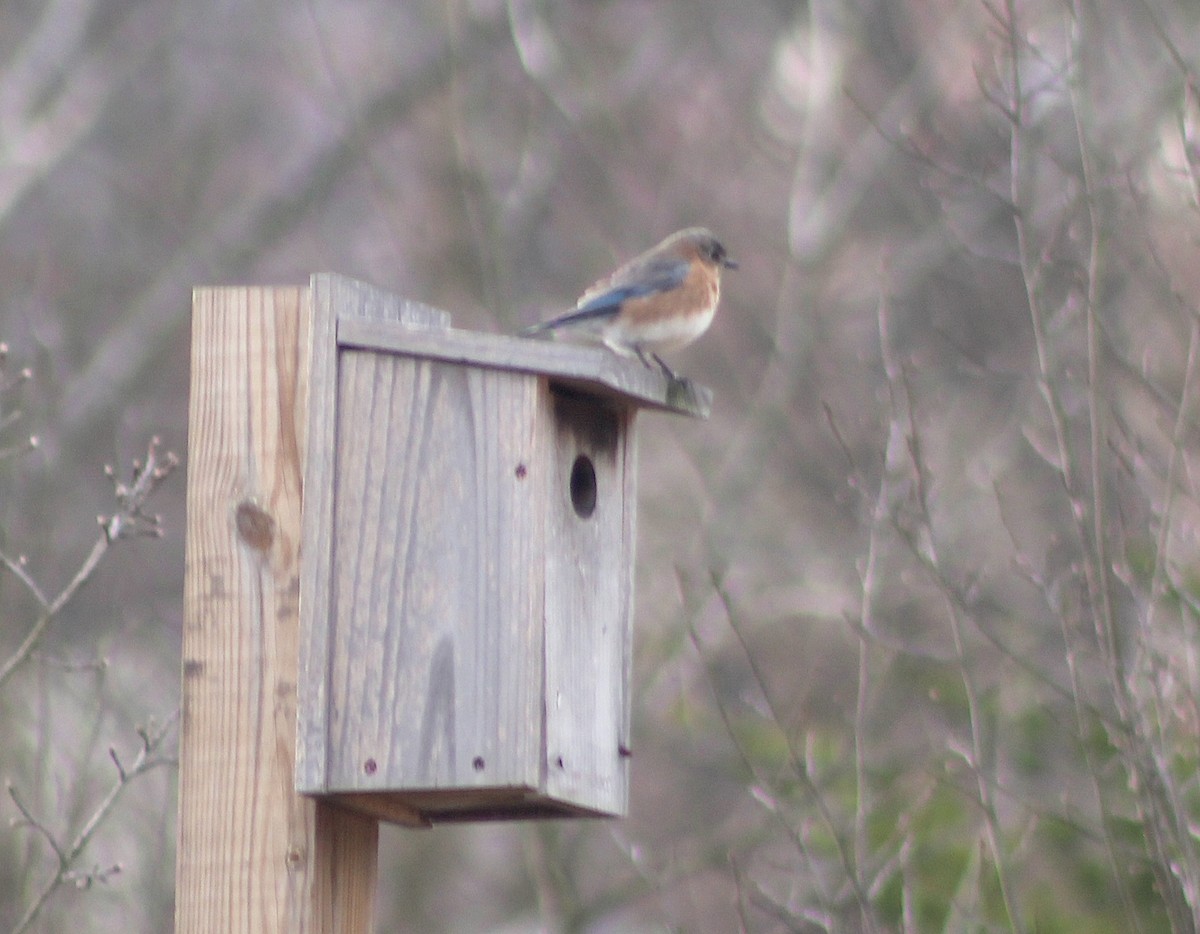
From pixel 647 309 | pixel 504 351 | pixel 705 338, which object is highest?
pixel 705 338

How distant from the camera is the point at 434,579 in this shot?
3498mm

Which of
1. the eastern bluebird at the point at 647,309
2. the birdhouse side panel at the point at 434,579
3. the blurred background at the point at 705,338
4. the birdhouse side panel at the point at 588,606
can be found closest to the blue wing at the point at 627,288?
the eastern bluebird at the point at 647,309

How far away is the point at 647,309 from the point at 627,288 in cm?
8

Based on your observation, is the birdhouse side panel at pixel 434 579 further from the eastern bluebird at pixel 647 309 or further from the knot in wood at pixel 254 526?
the eastern bluebird at pixel 647 309

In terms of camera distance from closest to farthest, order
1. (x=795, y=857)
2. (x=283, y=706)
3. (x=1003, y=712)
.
A: (x=283, y=706)
(x=1003, y=712)
(x=795, y=857)

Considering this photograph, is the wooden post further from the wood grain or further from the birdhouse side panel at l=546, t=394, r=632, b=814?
the birdhouse side panel at l=546, t=394, r=632, b=814

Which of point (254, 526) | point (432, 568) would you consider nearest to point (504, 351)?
point (432, 568)

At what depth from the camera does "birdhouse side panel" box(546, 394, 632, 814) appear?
11.8 feet

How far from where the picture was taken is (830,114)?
393 inches

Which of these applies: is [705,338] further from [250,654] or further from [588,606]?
[250,654]

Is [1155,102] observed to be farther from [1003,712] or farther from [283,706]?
[283,706]

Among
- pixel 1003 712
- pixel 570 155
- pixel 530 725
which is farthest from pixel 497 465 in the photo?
pixel 570 155

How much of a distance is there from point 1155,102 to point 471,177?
2797 millimetres

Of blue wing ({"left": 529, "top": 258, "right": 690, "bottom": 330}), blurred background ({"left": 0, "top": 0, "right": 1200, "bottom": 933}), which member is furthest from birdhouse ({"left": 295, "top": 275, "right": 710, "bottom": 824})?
blurred background ({"left": 0, "top": 0, "right": 1200, "bottom": 933})
